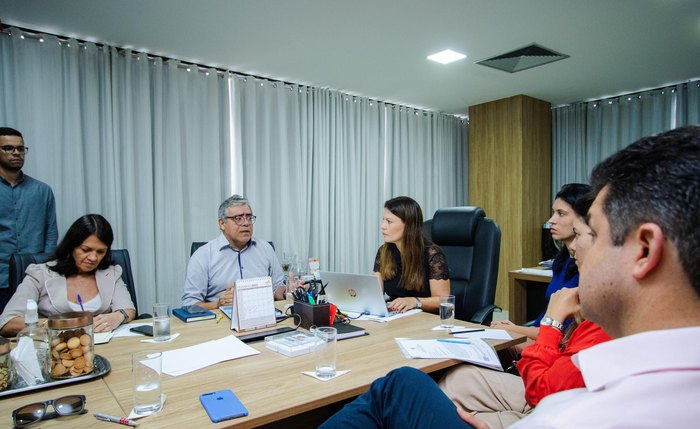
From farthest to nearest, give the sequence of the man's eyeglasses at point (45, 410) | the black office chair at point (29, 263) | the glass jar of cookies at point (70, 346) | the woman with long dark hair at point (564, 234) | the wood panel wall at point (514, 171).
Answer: the wood panel wall at point (514, 171) → the black office chair at point (29, 263) → the woman with long dark hair at point (564, 234) → the glass jar of cookies at point (70, 346) → the man's eyeglasses at point (45, 410)

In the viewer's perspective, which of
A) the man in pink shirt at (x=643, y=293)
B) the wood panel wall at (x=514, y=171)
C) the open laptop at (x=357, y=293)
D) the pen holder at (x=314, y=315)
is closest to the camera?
the man in pink shirt at (x=643, y=293)

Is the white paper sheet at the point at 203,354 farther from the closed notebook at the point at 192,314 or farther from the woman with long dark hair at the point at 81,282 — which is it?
the woman with long dark hair at the point at 81,282

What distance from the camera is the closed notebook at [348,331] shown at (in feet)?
5.66

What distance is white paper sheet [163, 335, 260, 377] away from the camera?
140 cm

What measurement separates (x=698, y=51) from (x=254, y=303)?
4.22 metres

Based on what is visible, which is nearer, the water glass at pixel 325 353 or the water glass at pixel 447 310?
the water glass at pixel 325 353

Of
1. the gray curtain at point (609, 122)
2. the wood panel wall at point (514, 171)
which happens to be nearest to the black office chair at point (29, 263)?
the wood panel wall at point (514, 171)

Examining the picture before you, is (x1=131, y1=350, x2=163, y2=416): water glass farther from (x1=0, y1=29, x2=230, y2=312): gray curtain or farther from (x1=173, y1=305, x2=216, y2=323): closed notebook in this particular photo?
(x1=0, y1=29, x2=230, y2=312): gray curtain

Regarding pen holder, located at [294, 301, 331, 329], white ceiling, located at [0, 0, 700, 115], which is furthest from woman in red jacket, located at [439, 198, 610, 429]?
white ceiling, located at [0, 0, 700, 115]

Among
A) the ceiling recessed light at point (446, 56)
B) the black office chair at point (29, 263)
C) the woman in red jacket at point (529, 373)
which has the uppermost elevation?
the ceiling recessed light at point (446, 56)

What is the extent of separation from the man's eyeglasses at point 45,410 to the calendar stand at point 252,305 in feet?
2.47

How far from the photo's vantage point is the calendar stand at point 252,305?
5.97 feet

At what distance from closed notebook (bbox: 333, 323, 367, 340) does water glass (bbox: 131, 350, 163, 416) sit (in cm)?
74

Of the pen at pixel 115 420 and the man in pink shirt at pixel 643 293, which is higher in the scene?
the man in pink shirt at pixel 643 293
